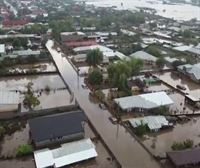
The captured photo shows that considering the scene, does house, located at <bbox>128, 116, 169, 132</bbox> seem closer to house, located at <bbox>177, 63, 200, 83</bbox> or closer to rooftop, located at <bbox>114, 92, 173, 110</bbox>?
rooftop, located at <bbox>114, 92, 173, 110</bbox>

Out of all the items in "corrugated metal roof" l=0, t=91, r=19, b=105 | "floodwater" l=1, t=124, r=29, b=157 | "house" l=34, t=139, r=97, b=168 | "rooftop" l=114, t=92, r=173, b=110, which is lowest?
"floodwater" l=1, t=124, r=29, b=157

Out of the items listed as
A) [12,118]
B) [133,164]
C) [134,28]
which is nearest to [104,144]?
[133,164]

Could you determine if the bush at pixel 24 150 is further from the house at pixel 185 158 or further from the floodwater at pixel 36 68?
the floodwater at pixel 36 68

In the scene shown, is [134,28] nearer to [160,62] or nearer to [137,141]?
[160,62]

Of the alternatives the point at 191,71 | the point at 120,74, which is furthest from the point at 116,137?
the point at 191,71

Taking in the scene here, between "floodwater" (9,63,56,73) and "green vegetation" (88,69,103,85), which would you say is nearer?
"green vegetation" (88,69,103,85)

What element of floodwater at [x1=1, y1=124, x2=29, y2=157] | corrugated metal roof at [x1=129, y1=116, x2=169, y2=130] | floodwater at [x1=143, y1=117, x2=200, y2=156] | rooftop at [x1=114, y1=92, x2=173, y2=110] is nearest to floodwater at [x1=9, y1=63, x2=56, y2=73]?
rooftop at [x1=114, y1=92, x2=173, y2=110]

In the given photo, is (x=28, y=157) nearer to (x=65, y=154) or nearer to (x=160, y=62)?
(x=65, y=154)

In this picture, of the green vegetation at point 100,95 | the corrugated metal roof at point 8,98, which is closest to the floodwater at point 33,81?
the corrugated metal roof at point 8,98
